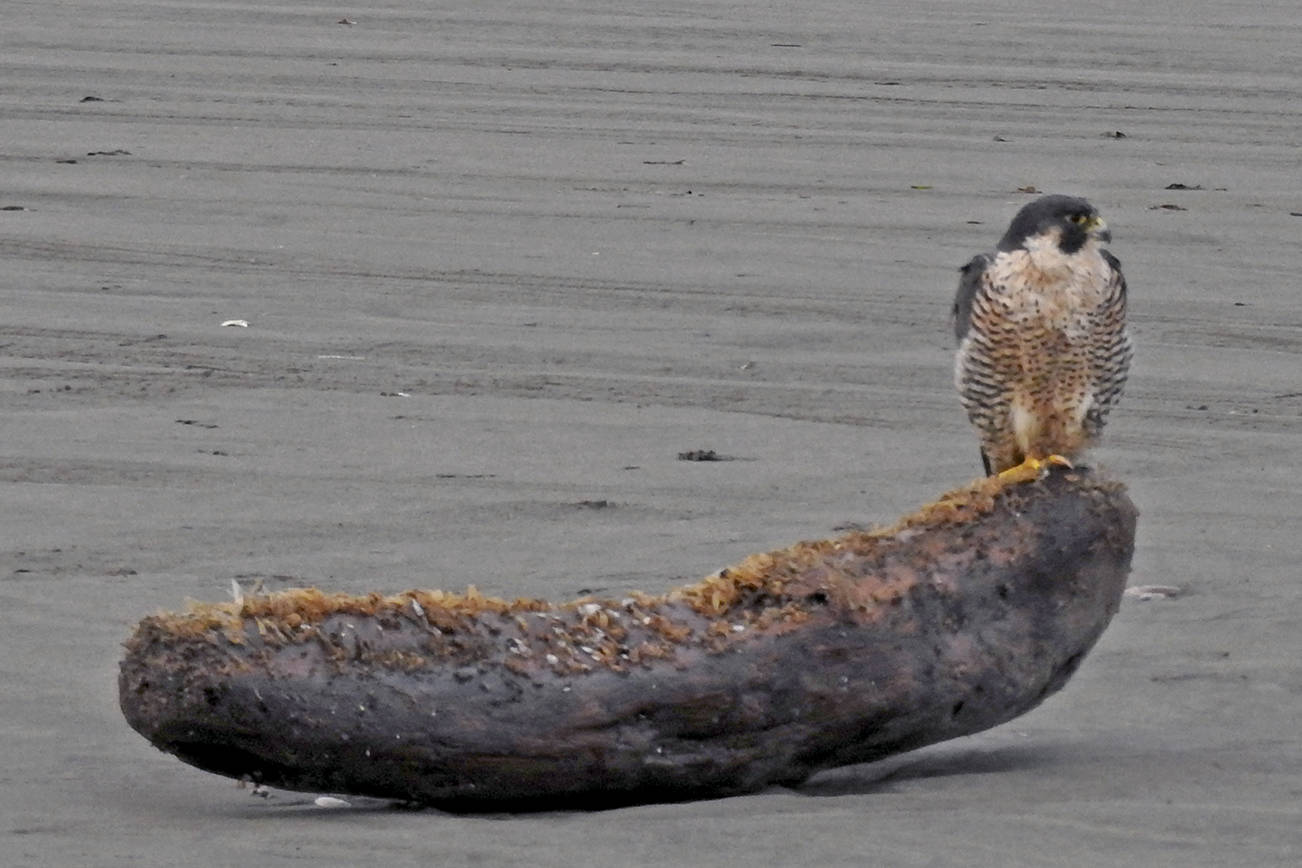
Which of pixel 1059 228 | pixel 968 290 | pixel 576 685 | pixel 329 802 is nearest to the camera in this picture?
pixel 576 685

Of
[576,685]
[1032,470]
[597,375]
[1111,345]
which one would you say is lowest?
[597,375]

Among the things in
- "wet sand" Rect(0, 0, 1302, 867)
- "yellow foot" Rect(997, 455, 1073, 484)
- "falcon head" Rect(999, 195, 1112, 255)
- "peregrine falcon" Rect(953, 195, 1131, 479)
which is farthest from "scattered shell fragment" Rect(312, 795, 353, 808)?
"falcon head" Rect(999, 195, 1112, 255)

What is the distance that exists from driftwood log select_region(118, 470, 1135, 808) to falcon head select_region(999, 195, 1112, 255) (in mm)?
891

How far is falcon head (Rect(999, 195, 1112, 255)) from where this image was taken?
4.76m

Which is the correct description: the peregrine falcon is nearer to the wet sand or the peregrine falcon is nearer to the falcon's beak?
the falcon's beak

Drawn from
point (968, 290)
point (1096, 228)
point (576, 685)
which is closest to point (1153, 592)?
point (968, 290)

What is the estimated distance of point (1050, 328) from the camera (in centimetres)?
484

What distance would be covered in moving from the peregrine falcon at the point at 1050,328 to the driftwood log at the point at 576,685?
0.72 metres

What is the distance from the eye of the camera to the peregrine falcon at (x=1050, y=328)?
479 centimetres

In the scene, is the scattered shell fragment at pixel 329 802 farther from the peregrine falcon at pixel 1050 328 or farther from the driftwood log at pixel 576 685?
the peregrine falcon at pixel 1050 328

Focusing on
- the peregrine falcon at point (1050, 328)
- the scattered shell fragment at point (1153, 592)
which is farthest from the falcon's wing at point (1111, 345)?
the scattered shell fragment at point (1153, 592)

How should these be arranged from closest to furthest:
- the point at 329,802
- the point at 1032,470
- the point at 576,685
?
the point at 576,685 → the point at 329,802 → the point at 1032,470

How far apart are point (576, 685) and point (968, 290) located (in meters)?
1.57

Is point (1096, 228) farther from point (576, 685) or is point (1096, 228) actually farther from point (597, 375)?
point (597, 375)
